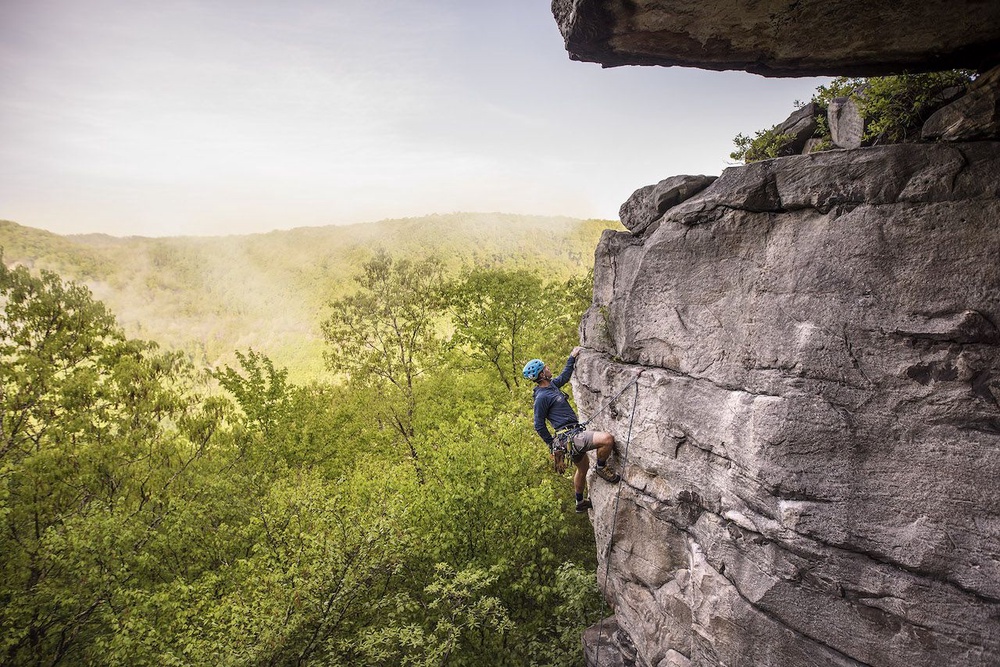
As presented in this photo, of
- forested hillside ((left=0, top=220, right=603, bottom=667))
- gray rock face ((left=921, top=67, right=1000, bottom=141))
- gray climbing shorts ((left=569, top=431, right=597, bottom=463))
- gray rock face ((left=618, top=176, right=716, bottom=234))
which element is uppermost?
gray rock face ((left=921, top=67, right=1000, bottom=141))

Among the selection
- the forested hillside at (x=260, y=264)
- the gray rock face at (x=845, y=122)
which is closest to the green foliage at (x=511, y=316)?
the gray rock face at (x=845, y=122)

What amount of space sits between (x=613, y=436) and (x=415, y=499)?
8.34m

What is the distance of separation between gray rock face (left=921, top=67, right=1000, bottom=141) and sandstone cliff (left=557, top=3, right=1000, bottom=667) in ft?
0.06

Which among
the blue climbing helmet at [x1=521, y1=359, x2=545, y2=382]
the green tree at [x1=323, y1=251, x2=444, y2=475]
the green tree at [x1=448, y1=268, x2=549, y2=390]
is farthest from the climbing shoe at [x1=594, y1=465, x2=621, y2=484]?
the green tree at [x1=323, y1=251, x2=444, y2=475]

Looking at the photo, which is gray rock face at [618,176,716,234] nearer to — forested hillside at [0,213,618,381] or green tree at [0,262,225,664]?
green tree at [0,262,225,664]

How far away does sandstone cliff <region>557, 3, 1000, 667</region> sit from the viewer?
4.37 meters

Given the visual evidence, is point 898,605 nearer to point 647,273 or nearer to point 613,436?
point 613,436

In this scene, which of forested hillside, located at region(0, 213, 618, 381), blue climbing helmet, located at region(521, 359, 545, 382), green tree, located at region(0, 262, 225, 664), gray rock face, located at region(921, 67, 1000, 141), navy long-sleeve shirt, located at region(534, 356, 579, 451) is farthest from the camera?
forested hillside, located at region(0, 213, 618, 381)

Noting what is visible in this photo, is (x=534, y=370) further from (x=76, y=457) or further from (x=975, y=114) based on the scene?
(x=76, y=457)

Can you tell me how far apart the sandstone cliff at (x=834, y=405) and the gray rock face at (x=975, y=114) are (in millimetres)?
19

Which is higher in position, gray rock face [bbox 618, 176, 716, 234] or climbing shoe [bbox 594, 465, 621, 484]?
gray rock face [bbox 618, 176, 716, 234]

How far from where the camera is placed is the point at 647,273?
709 cm

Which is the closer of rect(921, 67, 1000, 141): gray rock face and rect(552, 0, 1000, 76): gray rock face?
rect(552, 0, 1000, 76): gray rock face

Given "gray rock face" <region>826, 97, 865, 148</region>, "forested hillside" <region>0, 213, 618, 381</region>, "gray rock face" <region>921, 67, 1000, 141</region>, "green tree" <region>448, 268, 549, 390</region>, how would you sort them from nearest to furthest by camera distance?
"gray rock face" <region>921, 67, 1000, 141</region>
"gray rock face" <region>826, 97, 865, 148</region>
"green tree" <region>448, 268, 549, 390</region>
"forested hillside" <region>0, 213, 618, 381</region>
